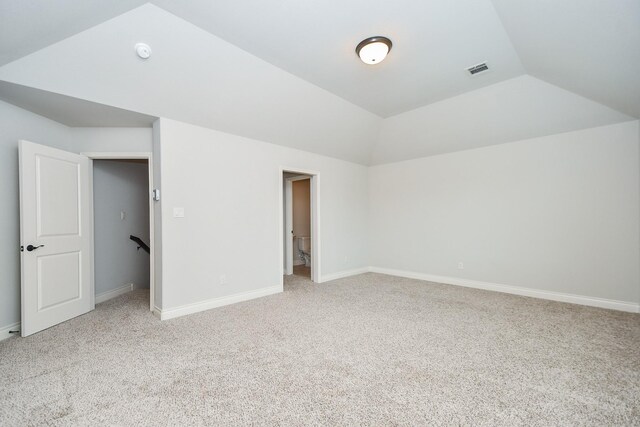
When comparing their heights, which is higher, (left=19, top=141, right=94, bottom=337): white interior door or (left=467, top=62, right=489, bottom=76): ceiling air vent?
(left=467, top=62, right=489, bottom=76): ceiling air vent

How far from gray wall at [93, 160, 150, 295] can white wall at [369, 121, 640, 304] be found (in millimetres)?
4615

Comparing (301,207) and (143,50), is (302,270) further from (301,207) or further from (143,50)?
(143,50)

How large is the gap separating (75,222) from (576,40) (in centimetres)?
534

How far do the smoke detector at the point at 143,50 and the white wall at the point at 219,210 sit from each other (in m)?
0.81

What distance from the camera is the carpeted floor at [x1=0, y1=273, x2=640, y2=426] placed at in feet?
5.24

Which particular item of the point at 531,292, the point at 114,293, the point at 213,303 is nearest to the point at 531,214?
the point at 531,292

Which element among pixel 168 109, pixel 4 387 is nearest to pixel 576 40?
pixel 168 109

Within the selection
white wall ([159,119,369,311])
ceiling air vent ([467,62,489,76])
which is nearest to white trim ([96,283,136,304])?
white wall ([159,119,369,311])

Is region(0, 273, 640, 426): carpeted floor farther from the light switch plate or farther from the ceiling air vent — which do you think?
the ceiling air vent

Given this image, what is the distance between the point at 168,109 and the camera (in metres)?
3.02

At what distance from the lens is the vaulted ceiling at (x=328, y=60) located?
6.73 feet

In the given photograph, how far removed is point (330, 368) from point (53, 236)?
3.27 meters

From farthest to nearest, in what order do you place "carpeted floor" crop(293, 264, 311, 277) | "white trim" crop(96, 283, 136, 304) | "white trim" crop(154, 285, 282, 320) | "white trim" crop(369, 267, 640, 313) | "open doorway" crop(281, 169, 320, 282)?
"carpeted floor" crop(293, 264, 311, 277) → "open doorway" crop(281, 169, 320, 282) → "white trim" crop(96, 283, 136, 304) → "white trim" crop(369, 267, 640, 313) → "white trim" crop(154, 285, 282, 320)

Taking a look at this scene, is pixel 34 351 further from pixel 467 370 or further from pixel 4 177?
pixel 467 370
